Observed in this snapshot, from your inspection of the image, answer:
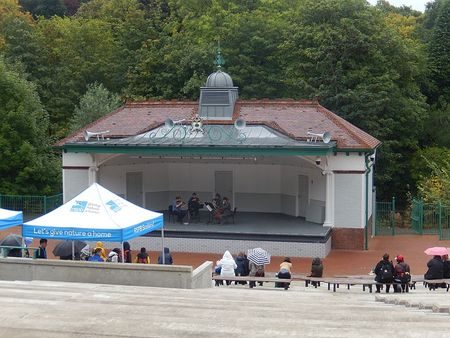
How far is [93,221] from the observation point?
1855cm

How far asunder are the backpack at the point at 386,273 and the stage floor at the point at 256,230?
28.1 ft

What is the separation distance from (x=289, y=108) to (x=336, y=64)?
10.7m

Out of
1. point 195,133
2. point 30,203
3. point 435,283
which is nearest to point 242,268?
point 435,283

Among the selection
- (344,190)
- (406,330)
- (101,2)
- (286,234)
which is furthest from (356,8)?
(406,330)

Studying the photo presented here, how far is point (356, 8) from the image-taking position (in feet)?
141

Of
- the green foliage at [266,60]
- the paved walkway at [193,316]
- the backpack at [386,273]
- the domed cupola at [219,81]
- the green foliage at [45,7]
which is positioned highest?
the green foliage at [45,7]

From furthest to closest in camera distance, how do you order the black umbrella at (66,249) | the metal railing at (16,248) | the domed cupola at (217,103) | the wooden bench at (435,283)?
1. the domed cupola at (217,103)
2. the black umbrella at (66,249)
3. the wooden bench at (435,283)
4. the metal railing at (16,248)

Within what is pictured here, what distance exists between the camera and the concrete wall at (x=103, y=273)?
16812mm

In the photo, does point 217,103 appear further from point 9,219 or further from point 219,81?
point 9,219

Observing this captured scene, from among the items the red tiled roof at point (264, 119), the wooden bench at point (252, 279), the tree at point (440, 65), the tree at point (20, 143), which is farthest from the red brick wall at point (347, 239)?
the tree at point (440, 65)

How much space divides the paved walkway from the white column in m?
13.9

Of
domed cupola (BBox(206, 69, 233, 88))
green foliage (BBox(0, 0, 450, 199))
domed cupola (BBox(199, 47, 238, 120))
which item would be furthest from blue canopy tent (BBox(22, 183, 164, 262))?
green foliage (BBox(0, 0, 450, 199))

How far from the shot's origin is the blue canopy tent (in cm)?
1820

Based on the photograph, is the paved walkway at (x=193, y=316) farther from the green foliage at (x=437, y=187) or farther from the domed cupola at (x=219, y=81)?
the green foliage at (x=437, y=187)
